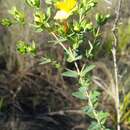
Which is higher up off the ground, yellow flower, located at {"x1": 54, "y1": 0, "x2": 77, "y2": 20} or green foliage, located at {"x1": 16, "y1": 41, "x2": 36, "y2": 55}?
yellow flower, located at {"x1": 54, "y1": 0, "x2": 77, "y2": 20}

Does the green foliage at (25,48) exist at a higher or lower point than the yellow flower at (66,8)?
lower

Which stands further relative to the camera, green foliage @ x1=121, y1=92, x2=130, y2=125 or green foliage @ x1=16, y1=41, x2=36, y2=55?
green foliage @ x1=121, y1=92, x2=130, y2=125

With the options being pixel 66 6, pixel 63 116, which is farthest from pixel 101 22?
pixel 63 116

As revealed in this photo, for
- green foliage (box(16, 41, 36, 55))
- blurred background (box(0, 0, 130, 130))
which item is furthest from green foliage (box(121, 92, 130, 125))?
green foliage (box(16, 41, 36, 55))

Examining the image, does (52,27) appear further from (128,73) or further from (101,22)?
(128,73)

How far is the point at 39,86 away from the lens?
3.43 meters

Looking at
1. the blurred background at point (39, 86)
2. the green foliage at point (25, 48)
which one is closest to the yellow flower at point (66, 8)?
the green foliage at point (25, 48)

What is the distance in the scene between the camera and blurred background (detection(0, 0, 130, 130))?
3.23 metres

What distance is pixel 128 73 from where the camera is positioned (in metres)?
3.64

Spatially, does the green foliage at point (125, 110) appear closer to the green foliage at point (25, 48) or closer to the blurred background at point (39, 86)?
the blurred background at point (39, 86)

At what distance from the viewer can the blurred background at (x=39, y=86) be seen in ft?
10.6

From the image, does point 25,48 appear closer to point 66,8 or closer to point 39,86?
point 66,8

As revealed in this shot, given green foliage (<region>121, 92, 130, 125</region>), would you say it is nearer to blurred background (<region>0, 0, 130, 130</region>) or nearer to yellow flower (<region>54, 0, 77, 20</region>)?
blurred background (<region>0, 0, 130, 130</region>)

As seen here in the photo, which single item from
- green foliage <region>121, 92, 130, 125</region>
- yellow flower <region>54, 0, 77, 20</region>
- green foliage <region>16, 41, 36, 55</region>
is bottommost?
green foliage <region>121, 92, 130, 125</region>
